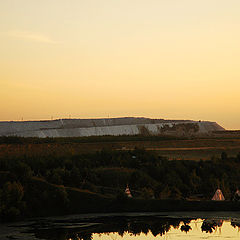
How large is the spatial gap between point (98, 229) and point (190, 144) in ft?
211

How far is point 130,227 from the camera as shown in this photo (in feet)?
172

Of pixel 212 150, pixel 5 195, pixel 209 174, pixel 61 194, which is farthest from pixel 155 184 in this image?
pixel 212 150

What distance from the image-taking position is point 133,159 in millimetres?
87125

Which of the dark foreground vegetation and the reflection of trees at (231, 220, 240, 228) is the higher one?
the dark foreground vegetation

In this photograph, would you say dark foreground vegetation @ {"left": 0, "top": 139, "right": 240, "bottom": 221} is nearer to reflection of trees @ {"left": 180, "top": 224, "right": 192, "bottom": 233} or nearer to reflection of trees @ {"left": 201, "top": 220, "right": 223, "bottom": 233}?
reflection of trees @ {"left": 201, "top": 220, "right": 223, "bottom": 233}

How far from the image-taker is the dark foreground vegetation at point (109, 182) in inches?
2392

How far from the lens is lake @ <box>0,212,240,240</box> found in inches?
1905

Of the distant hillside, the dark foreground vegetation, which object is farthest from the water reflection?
the distant hillside

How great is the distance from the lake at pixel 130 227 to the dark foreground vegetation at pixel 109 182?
2.16m

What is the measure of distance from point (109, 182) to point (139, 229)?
897 inches

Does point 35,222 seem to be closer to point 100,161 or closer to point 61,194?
point 61,194

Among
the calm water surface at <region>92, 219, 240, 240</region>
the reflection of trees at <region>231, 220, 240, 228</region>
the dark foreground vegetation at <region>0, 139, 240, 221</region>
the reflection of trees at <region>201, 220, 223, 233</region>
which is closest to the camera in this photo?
the calm water surface at <region>92, 219, 240, 240</region>

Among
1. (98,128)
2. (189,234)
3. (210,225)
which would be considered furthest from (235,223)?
(98,128)

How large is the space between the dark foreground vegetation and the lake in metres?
2.16
